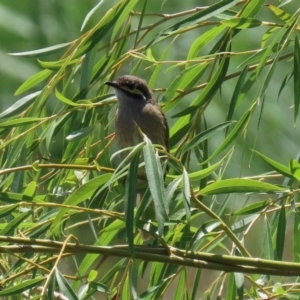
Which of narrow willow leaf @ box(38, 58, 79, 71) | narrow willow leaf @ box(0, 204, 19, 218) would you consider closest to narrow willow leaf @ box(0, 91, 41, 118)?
narrow willow leaf @ box(38, 58, 79, 71)

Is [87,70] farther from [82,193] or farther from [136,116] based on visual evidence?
[136,116]

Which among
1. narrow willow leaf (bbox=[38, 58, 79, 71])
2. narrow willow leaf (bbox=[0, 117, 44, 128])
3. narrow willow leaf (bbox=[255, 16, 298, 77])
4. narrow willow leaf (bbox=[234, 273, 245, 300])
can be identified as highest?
narrow willow leaf (bbox=[255, 16, 298, 77])

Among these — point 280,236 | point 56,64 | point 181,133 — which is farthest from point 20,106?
point 280,236

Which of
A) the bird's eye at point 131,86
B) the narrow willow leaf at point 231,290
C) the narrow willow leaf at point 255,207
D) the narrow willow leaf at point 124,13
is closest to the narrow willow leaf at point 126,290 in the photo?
the narrow willow leaf at point 231,290

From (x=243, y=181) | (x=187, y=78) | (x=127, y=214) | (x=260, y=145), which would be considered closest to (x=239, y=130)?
(x=243, y=181)

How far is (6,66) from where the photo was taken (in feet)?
10.8

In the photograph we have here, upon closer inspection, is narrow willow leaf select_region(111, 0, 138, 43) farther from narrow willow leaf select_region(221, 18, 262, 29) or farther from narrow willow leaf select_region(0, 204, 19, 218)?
narrow willow leaf select_region(0, 204, 19, 218)

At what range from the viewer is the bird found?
8.35 feet

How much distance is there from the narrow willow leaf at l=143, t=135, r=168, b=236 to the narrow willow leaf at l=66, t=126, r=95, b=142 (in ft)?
1.28

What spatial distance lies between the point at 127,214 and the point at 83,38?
2.19 ft

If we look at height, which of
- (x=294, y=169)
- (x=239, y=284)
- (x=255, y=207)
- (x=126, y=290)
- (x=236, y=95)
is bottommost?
(x=126, y=290)

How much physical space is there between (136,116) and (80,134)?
2.89 feet

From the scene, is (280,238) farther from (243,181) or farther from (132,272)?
(132,272)

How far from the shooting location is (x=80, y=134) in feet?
6.10
